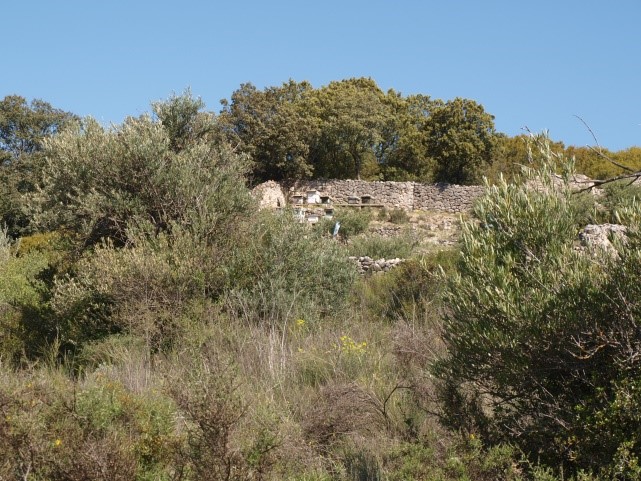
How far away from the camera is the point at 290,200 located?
43.1 m

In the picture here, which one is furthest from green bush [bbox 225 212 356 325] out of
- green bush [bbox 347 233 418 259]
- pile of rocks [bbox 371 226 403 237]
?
pile of rocks [bbox 371 226 403 237]

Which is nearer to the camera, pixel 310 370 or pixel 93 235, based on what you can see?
pixel 310 370

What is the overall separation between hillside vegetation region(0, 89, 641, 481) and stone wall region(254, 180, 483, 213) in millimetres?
25502

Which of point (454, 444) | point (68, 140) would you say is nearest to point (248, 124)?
point (68, 140)

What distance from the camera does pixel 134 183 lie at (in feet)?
48.6

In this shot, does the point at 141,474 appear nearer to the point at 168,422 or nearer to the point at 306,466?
the point at 168,422

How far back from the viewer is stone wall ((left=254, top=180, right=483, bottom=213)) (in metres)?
42.5

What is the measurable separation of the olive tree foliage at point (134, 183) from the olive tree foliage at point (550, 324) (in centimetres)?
812

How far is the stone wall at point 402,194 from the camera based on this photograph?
42.5 m

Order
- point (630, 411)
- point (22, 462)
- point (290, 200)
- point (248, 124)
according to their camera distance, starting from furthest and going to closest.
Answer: point (248, 124), point (290, 200), point (22, 462), point (630, 411)

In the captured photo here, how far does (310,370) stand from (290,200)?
3381 cm

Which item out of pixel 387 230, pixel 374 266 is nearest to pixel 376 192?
pixel 387 230

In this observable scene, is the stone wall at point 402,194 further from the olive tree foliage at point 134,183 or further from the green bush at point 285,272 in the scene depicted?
the green bush at point 285,272

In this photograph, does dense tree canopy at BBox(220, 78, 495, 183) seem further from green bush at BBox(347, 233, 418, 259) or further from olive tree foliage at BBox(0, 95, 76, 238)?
green bush at BBox(347, 233, 418, 259)
